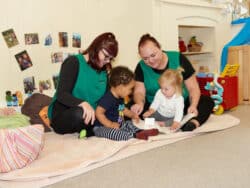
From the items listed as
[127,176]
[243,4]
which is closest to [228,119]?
[127,176]

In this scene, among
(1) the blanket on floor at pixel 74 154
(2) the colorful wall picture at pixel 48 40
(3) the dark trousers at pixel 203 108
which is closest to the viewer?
(1) the blanket on floor at pixel 74 154

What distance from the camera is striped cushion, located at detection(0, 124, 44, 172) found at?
3.77 ft

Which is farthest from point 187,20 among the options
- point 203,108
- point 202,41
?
point 203,108

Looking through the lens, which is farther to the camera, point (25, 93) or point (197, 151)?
point (25, 93)

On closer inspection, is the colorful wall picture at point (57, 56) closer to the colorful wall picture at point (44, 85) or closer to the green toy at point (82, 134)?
the colorful wall picture at point (44, 85)

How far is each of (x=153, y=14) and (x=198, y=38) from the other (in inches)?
35.5

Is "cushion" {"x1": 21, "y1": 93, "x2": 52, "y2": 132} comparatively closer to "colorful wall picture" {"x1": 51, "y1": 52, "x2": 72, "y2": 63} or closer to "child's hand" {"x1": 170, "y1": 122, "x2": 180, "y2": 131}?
"colorful wall picture" {"x1": 51, "y1": 52, "x2": 72, "y2": 63}

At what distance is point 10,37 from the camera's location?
75.7 inches

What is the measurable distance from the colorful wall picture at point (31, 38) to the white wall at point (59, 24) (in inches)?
0.8

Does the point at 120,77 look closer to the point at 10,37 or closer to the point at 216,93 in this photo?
the point at 10,37

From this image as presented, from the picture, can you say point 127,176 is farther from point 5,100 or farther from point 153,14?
point 153,14

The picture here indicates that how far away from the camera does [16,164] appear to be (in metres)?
1.17

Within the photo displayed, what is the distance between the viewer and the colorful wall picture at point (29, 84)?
2.00 m

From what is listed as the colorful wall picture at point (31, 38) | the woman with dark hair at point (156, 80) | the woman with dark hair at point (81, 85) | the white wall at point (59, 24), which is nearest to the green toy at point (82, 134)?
the woman with dark hair at point (81, 85)
